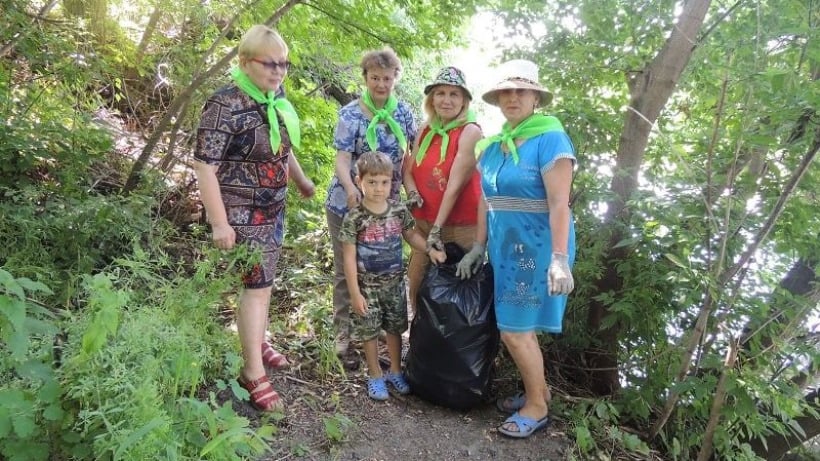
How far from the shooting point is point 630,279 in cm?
307

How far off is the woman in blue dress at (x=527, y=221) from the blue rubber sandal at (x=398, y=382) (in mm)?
589

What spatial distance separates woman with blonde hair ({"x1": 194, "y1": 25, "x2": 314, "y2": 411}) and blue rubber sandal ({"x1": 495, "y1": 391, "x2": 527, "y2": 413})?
4.15ft

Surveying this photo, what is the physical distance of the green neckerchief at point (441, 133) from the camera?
3.01 m

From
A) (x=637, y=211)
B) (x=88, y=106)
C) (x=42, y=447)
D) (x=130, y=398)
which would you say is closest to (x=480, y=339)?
(x=637, y=211)

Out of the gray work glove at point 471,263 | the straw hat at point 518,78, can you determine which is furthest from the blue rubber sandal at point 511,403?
the straw hat at point 518,78

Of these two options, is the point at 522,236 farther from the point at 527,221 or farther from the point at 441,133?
the point at 441,133

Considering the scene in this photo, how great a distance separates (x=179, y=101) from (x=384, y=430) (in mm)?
2891

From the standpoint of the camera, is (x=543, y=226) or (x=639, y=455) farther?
(x=639, y=455)

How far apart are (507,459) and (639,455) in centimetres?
78

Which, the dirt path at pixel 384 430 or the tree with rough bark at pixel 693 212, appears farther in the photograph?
the dirt path at pixel 384 430

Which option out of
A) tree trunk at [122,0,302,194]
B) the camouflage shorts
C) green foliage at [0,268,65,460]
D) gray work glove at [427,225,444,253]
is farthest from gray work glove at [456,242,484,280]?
tree trunk at [122,0,302,194]

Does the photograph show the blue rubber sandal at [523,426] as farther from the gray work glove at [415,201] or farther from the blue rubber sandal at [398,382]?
the gray work glove at [415,201]

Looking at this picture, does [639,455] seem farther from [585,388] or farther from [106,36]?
[106,36]

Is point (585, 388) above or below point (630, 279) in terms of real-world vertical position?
below
